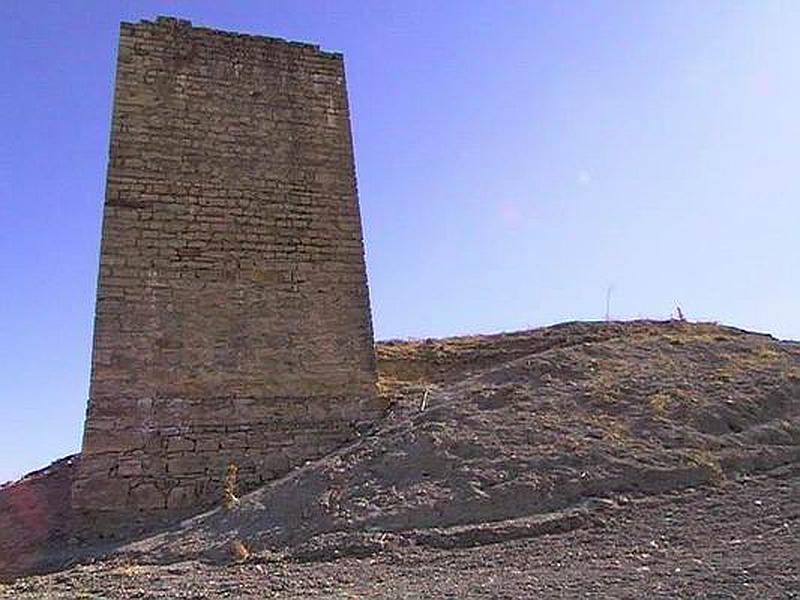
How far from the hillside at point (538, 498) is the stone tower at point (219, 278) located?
756mm

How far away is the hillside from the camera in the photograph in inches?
262

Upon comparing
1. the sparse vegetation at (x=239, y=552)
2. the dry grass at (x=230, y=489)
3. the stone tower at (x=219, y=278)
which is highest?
the stone tower at (x=219, y=278)

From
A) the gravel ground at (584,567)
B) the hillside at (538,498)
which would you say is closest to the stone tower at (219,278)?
the hillside at (538,498)

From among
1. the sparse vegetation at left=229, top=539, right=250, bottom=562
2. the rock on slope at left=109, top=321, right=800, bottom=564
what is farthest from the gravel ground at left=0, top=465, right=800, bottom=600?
the rock on slope at left=109, top=321, right=800, bottom=564

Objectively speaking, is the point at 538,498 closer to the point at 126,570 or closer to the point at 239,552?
the point at 239,552

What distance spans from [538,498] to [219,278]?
4965 mm

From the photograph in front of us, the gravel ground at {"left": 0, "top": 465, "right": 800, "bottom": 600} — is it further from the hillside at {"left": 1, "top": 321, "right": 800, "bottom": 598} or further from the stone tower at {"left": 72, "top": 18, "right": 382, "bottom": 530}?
the stone tower at {"left": 72, "top": 18, "right": 382, "bottom": 530}

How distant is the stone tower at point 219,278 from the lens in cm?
996

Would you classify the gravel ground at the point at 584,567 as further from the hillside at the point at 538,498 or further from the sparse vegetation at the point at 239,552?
the sparse vegetation at the point at 239,552

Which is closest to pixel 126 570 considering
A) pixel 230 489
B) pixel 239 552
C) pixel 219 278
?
pixel 239 552

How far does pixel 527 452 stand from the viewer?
895cm

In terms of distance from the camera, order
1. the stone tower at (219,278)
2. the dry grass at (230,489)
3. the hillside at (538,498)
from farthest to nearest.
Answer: the stone tower at (219,278), the dry grass at (230,489), the hillside at (538,498)

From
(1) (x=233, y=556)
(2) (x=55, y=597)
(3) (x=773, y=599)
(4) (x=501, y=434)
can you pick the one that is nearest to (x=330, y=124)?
(4) (x=501, y=434)

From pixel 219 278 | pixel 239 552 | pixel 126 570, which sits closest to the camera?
pixel 126 570
